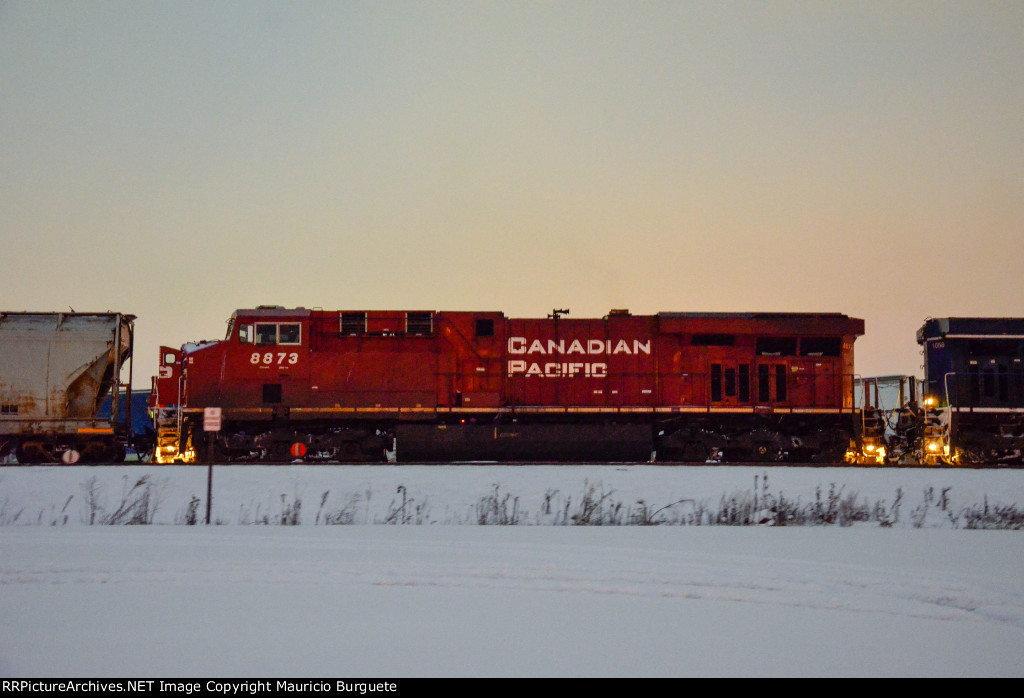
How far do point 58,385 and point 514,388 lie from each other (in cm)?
1021

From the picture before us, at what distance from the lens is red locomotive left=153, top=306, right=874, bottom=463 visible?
61.0ft

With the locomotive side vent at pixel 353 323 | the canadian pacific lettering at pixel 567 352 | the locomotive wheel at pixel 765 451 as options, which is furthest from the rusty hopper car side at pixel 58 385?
the locomotive wheel at pixel 765 451

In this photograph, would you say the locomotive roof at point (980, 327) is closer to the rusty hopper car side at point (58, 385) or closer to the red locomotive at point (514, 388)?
the red locomotive at point (514, 388)

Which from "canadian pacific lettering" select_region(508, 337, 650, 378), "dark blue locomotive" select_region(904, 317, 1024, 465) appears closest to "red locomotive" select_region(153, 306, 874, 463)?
"canadian pacific lettering" select_region(508, 337, 650, 378)

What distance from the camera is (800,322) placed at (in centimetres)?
1928

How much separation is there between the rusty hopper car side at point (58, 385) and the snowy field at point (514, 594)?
6995mm

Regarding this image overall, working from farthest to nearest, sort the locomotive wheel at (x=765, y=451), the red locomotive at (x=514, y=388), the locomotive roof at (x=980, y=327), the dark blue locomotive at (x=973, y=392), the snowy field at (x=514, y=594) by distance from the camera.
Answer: the locomotive roof at (x=980, y=327) → the dark blue locomotive at (x=973, y=392) → the locomotive wheel at (x=765, y=451) → the red locomotive at (x=514, y=388) → the snowy field at (x=514, y=594)

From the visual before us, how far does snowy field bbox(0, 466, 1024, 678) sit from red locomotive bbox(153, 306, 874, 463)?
6222 millimetres

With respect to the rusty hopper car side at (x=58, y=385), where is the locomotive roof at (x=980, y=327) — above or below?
above

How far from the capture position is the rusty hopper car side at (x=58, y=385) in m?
18.8

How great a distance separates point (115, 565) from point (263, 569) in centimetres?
137
